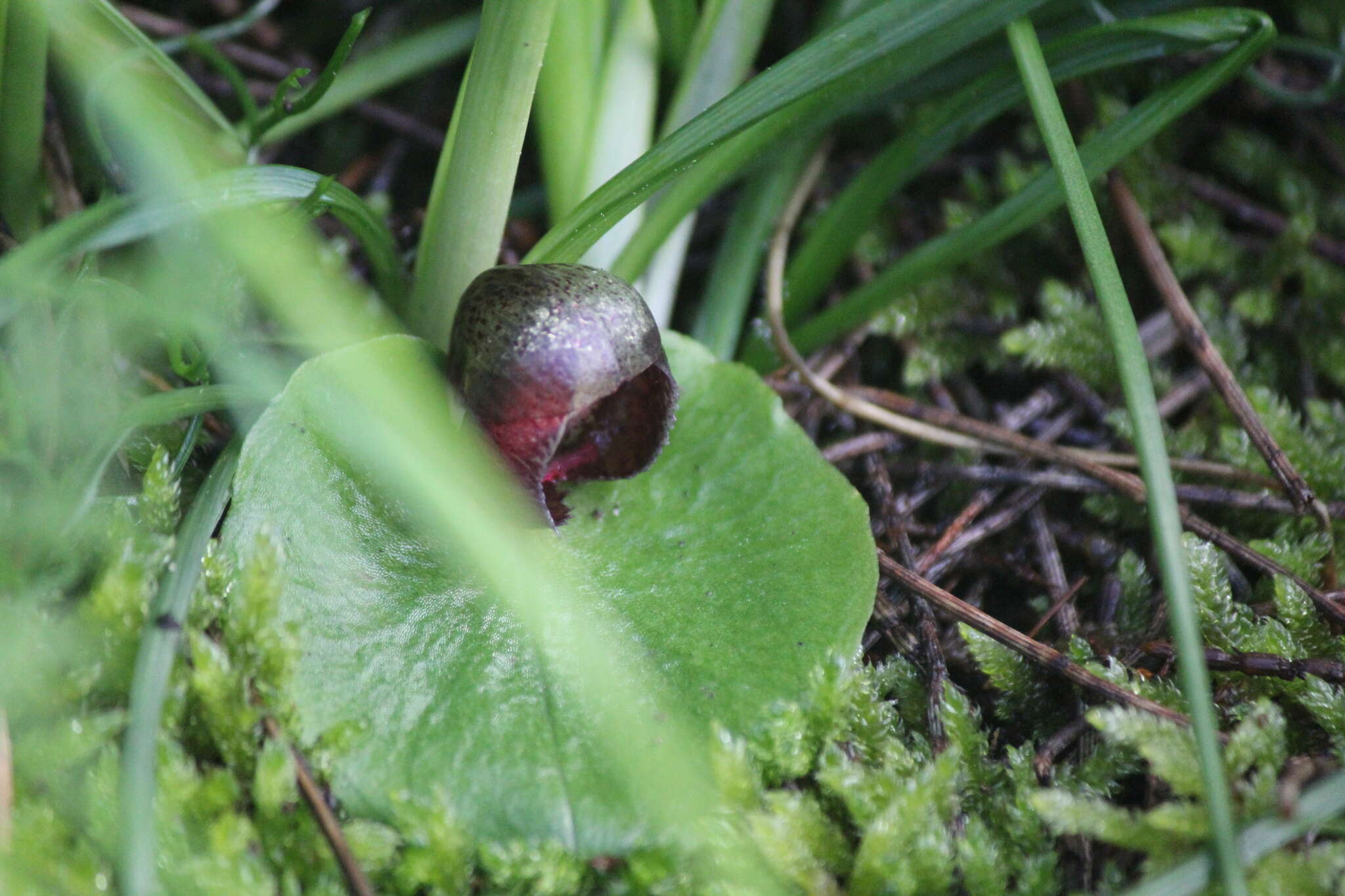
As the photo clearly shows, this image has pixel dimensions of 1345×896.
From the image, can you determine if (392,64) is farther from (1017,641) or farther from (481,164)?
(1017,641)

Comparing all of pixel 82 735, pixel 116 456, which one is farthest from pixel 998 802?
pixel 116 456

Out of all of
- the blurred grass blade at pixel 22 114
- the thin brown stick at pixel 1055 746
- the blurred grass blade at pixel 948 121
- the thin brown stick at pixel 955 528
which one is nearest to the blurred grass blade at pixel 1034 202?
the blurred grass blade at pixel 948 121

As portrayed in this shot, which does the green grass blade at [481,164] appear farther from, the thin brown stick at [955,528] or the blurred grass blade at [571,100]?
the thin brown stick at [955,528]

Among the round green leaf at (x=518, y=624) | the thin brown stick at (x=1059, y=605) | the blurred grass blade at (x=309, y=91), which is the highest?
the blurred grass blade at (x=309, y=91)

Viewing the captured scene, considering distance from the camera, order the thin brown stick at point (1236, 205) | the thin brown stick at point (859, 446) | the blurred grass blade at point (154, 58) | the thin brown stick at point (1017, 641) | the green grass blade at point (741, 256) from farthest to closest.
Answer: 1. the thin brown stick at point (1236, 205)
2. the green grass blade at point (741, 256)
3. the thin brown stick at point (859, 446)
4. the blurred grass blade at point (154, 58)
5. the thin brown stick at point (1017, 641)

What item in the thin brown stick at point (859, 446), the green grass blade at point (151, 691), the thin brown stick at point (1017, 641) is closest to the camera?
the green grass blade at point (151, 691)

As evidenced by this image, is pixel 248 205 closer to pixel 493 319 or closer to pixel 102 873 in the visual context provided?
pixel 493 319

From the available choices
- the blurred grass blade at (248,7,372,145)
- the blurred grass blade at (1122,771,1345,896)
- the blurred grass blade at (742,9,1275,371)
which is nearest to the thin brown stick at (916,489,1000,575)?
the blurred grass blade at (742,9,1275,371)
